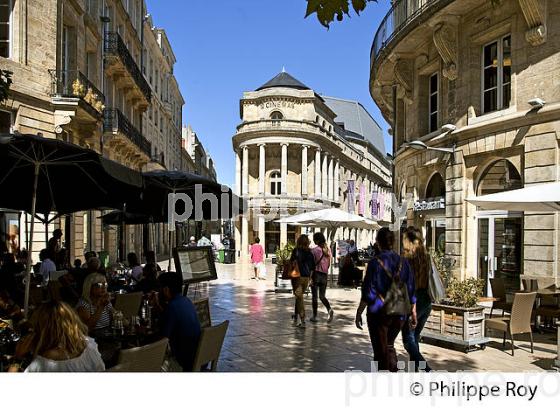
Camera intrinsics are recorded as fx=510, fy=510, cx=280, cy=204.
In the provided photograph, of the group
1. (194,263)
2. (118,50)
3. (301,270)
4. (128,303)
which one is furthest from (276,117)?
(128,303)

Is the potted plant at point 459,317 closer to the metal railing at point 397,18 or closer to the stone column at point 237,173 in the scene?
the metal railing at point 397,18

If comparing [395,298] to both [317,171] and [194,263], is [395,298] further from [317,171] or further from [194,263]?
[317,171]

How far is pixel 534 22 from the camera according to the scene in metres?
11.4

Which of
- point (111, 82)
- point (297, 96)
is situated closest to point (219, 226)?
point (297, 96)

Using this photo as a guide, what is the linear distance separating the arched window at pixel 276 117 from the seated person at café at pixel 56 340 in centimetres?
4080

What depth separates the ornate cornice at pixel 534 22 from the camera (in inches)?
444

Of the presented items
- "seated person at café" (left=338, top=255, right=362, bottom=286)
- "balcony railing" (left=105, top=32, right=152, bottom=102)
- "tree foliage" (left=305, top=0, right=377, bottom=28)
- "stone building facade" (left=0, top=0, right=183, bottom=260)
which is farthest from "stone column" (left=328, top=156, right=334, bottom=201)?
"tree foliage" (left=305, top=0, right=377, bottom=28)

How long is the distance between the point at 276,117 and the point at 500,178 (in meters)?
32.2

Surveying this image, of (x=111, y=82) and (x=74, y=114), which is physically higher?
(x=111, y=82)

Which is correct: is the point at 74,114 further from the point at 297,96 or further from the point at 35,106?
the point at 297,96

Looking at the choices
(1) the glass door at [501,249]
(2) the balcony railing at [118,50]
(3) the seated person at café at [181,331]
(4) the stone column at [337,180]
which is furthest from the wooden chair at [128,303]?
(4) the stone column at [337,180]

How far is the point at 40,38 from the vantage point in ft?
49.0

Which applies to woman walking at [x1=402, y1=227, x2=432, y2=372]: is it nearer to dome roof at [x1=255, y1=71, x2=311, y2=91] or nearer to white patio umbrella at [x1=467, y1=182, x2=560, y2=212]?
white patio umbrella at [x1=467, y1=182, x2=560, y2=212]
